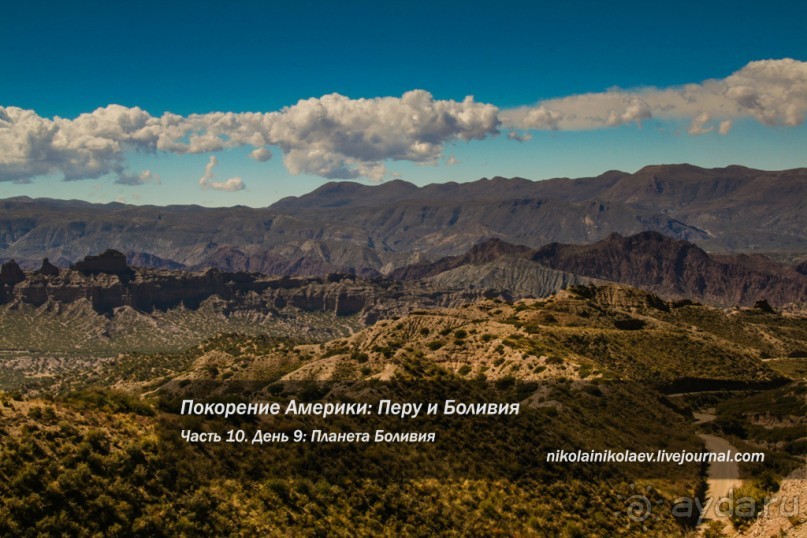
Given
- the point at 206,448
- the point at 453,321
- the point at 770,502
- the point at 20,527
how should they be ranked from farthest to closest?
the point at 453,321
the point at 770,502
the point at 206,448
the point at 20,527

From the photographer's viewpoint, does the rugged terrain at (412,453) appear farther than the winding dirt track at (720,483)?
No

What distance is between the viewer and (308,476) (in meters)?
32.0

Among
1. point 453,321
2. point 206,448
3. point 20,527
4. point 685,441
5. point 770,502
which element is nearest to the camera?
point 20,527

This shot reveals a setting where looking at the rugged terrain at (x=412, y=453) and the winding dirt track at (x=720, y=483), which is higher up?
the rugged terrain at (x=412, y=453)

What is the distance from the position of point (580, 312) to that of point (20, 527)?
389 ft

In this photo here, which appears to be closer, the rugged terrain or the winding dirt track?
the rugged terrain

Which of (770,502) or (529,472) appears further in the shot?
(529,472)

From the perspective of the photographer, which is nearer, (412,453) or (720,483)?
(412,453)

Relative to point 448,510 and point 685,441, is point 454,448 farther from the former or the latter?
point 685,441

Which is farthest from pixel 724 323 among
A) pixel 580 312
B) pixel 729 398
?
pixel 729 398

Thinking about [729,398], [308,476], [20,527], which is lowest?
[729,398]

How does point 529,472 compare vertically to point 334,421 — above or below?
below

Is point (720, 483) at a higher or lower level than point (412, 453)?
lower

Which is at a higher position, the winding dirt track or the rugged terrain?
the rugged terrain
